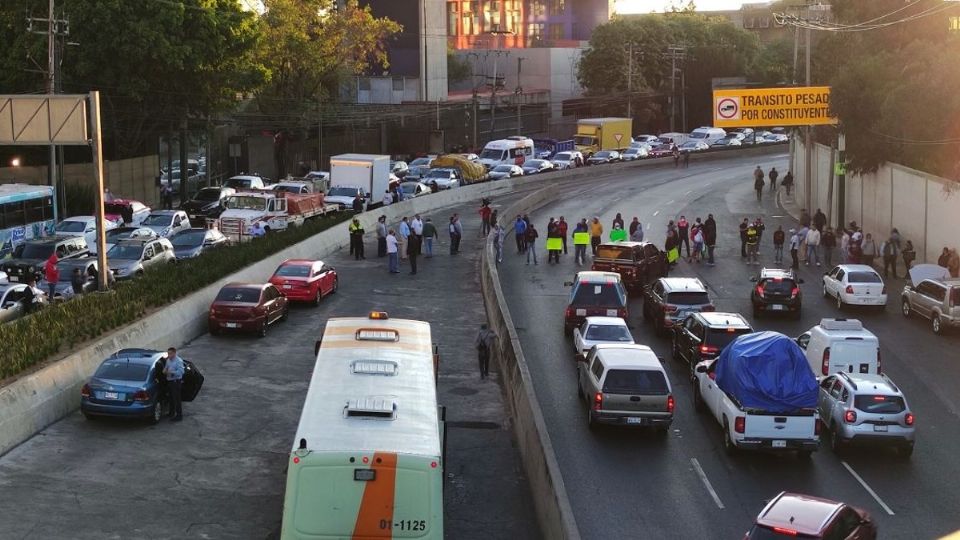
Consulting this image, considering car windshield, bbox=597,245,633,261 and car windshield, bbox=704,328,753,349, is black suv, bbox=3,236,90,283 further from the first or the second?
car windshield, bbox=704,328,753,349

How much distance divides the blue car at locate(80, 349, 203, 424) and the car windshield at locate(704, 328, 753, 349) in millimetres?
11740

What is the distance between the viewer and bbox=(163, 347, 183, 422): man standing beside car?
87.1 ft

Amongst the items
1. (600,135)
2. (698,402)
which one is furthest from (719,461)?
(600,135)

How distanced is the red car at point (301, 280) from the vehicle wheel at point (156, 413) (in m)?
12.1

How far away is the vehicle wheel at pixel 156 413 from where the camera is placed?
26203mm

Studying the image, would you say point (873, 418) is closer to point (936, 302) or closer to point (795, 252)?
point (936, 302)

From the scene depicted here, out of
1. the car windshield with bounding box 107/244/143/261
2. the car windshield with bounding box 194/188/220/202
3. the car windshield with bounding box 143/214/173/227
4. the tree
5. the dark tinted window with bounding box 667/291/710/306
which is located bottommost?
the dark tinted window with bounding box 667/291/710/306

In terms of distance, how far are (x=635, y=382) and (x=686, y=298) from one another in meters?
10.0

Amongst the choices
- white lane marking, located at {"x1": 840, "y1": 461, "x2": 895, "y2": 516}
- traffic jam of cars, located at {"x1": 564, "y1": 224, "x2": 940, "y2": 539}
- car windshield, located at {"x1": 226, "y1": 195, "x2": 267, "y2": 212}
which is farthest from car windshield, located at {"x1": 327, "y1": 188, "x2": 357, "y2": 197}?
white lane marking, located at {"x1": 840, "y1": 461, "x2": 895, "y2": 516}

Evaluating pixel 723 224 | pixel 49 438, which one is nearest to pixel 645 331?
pixel 49 438

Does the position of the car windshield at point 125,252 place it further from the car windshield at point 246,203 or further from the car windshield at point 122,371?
the car windshield at point 122,371

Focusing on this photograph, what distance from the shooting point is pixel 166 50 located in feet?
205

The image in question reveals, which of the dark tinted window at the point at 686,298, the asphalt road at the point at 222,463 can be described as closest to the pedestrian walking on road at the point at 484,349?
the asphalt road at the point at 222,463

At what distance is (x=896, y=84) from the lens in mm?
54969
